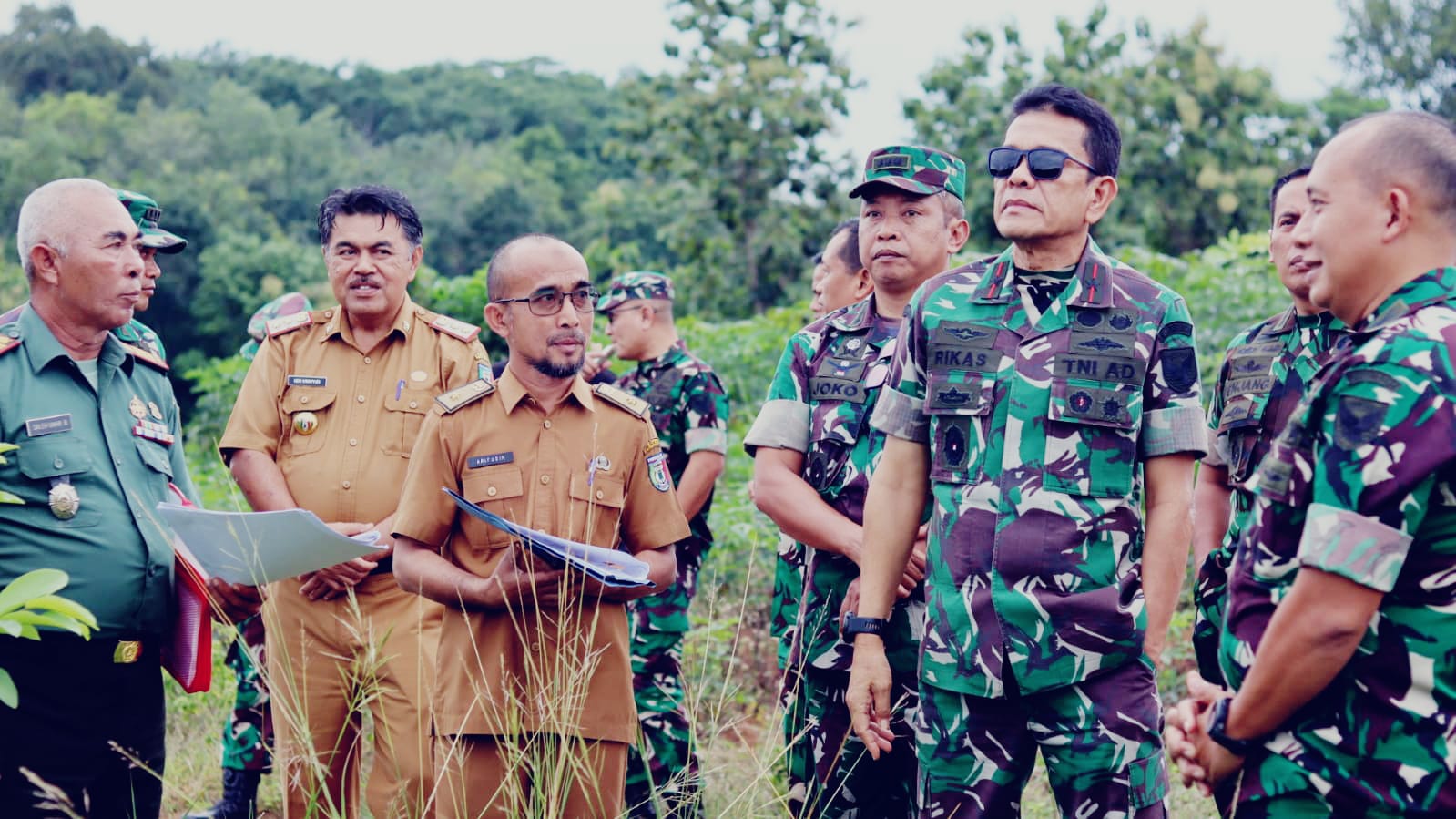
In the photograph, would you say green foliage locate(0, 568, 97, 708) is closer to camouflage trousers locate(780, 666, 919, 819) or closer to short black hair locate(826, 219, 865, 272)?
camouflage trousers locate(780, 666, 919, 819)

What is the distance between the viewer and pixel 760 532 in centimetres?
693

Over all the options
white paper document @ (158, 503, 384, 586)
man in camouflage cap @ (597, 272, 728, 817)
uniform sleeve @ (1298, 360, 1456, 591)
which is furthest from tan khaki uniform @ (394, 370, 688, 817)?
uniform sleeve @ (1298, 360, 1456, 591)

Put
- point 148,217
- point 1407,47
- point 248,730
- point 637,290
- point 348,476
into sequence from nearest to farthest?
1. point 348,476
2. point 148,217
3. point 248,730
4. point 637,290
5. point 1407,47

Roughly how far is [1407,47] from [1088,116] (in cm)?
3818

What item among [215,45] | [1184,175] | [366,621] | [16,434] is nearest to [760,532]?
[366,621]

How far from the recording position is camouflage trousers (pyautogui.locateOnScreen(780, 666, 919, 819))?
12.0 feet

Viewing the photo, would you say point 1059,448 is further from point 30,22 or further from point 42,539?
point 30,22

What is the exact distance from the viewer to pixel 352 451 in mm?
A: 4254

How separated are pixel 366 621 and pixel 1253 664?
2785 mm

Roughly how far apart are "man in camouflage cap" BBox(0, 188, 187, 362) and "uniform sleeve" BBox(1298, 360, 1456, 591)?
3024mm

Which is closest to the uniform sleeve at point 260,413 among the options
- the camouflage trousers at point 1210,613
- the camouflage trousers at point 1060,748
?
the camouflage trousers at point 1060,748

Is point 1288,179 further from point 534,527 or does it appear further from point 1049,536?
point 534,527

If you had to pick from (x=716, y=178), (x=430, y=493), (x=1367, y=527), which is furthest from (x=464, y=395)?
(x=716, y=178)

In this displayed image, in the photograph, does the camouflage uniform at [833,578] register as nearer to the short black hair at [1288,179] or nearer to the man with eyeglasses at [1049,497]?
the man with eyeglasses at [1049,497]
